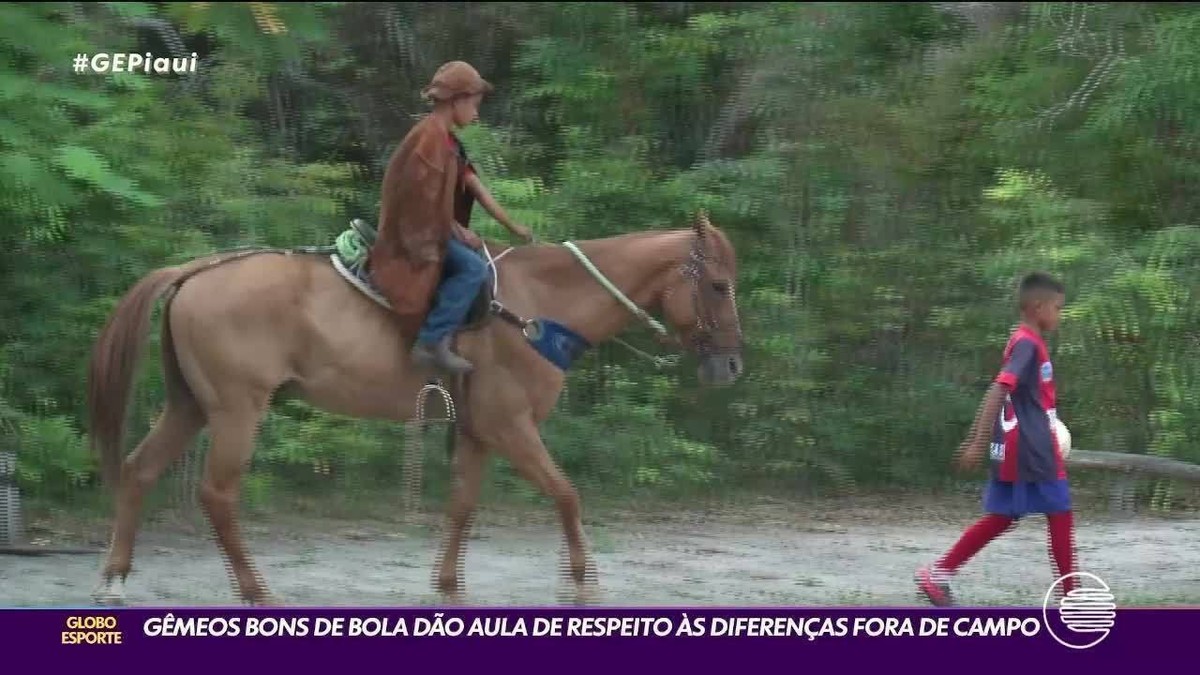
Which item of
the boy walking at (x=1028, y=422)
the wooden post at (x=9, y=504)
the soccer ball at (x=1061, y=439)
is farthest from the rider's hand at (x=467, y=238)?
the wooden post at (x=9, y=504)

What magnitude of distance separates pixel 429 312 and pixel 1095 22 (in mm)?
5414

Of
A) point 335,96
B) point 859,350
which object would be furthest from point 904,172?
point 335,96

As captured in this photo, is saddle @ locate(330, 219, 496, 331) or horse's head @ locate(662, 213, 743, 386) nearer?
saddle @ locate(330, 219, 496, 331)

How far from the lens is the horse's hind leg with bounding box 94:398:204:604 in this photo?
752cm

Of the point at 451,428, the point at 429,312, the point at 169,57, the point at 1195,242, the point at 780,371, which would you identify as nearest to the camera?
the point at 429,312

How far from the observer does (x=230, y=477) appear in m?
7.39

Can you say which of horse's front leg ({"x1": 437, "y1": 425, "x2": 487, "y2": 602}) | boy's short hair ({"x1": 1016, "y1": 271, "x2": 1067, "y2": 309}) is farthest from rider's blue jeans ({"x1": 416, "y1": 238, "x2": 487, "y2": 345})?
boy's short hair ({"x1": 1016, "y1": 271, "x2": 1067, "y2": 309})

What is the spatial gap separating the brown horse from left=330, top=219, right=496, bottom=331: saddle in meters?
0.04

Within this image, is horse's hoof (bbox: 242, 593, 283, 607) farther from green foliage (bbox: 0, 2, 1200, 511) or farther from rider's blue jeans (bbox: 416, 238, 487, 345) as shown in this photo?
green foliage (bbox: 0, 2, 1200, 511)

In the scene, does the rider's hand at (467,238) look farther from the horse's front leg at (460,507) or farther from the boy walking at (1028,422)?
the boy walking at (1028,422)
